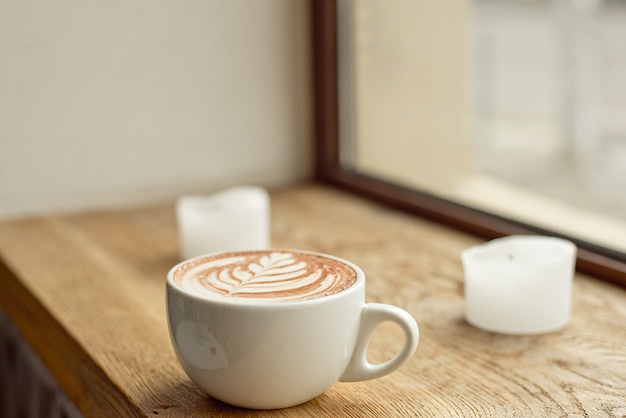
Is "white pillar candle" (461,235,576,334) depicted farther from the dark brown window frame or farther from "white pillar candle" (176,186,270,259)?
"white pillar candle" (176,186,270,259)

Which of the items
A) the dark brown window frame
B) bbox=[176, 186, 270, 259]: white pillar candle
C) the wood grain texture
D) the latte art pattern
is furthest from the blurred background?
the latte art pattern

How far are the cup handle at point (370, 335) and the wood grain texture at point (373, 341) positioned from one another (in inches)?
1.2

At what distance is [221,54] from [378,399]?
0.90 meters

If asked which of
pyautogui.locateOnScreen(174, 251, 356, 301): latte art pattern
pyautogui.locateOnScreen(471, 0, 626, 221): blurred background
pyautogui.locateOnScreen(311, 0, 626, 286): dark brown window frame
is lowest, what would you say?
pyautogui.locateOnScreen(471, 0, 626, 221): blurred background

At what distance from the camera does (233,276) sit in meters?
0.60

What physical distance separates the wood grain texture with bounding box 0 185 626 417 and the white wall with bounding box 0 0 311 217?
0.31 feet

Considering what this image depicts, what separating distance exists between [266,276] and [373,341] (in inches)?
7.2

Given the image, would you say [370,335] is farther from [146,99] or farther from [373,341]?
[146,99]

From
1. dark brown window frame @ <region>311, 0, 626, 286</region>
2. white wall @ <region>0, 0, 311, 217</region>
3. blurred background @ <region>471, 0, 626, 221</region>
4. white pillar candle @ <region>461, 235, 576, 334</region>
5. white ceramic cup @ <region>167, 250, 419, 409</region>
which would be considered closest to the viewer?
white ceramic cup @ <region>167, 250, 419, 409</region>

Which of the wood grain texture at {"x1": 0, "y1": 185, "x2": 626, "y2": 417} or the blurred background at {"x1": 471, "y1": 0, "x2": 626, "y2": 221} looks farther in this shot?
the blurred background at {"x1": 471, "y1": 0, "x2": 626, "y2": 221}

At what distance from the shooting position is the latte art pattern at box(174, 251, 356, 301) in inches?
22.3

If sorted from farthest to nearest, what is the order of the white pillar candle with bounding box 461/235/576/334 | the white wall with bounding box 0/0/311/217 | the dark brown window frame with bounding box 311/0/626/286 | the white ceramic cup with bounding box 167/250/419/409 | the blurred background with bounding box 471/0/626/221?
1. the blurred background with bounding box 471/0/626/221
2. the white wall with bounding box 0/0/311/217
3. the dark brown window frame with bounding box 311/0/626/286
4. the white pillar candle with bounding box 461/235/576/334
5. the white ceramic cup with bounding box 167/250/419/409

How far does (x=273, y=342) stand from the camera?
54 centimetres

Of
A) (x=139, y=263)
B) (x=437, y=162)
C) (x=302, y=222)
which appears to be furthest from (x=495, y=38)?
(x=139, y=263)
